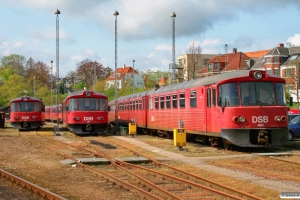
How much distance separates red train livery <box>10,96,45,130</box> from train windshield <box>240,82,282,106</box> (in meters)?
21.9

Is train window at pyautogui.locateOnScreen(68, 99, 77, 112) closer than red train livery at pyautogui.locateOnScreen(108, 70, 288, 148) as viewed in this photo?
No

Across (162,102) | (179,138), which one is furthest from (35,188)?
(162,102)

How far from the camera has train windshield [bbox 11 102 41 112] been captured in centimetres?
3506

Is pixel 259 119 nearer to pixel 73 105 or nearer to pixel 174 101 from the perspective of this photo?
pixel 174 101

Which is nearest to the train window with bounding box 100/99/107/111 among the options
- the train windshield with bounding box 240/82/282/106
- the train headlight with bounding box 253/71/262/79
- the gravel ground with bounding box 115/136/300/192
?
the gravel ground with bounding box 115/136/300/192

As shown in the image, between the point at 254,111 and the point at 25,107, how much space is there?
2267 cm

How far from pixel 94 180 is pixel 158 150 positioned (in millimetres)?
7499

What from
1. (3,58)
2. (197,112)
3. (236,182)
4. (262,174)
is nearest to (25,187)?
(236,182)

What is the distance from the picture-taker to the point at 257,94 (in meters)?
17.2

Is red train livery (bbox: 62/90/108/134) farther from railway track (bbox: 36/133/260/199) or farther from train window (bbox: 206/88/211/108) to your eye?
railway track (bbox: 36/133/260/199)

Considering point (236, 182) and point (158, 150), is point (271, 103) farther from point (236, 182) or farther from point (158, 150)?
point (236, 182)

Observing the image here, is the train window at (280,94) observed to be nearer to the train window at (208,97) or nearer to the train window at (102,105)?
the train window at (208,97)

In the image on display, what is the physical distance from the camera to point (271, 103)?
17234mm

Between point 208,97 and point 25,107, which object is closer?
point 208,97
